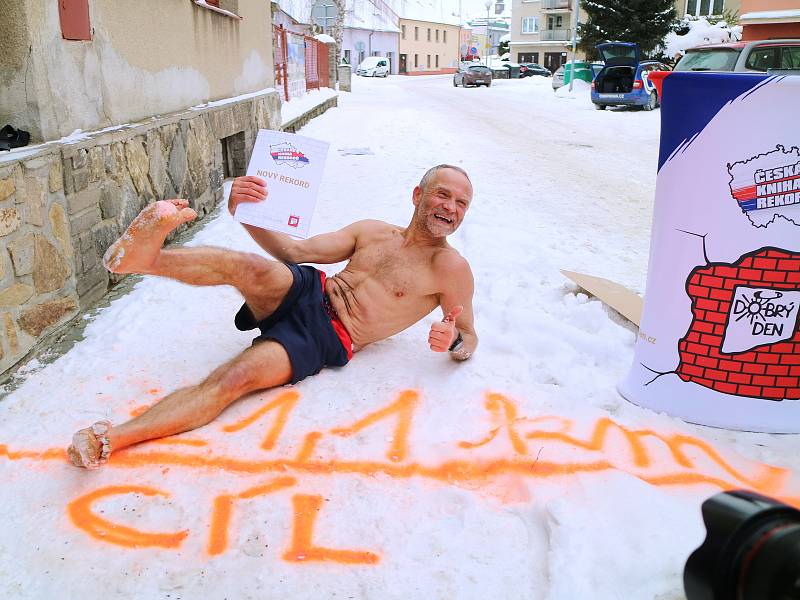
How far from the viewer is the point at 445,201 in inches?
108

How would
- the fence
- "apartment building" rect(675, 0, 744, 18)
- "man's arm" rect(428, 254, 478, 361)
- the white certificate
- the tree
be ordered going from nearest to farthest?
the white certificate → "man's arm" rect(428, 254, 478, 361) → the fence → the tree → "apartment building" rect(675, 0, 744, 18)

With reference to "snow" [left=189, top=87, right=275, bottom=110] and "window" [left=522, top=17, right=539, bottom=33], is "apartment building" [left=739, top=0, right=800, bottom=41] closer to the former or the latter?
"snow" [left=189, top=87, right=275, bottom=110]

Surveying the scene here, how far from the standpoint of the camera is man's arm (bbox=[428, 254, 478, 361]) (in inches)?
111

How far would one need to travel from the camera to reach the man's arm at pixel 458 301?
2809 mm

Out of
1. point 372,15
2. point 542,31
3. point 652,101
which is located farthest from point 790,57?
point 372,15

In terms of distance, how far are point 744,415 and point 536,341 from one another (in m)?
0.96

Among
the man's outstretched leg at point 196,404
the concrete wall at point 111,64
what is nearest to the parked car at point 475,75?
the concrete wall at point 111,64

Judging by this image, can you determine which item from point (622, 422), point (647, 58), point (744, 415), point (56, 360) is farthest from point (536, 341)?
point (647, 58)

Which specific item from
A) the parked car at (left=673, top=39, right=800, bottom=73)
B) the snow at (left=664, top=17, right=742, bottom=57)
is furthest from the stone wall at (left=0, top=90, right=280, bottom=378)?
the snow at (left=664, top=17, right=742, bottom=57)

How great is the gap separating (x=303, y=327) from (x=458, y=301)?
654 mm

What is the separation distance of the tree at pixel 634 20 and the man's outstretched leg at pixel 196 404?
2563 cm

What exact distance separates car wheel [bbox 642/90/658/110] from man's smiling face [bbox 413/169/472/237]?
14700mm

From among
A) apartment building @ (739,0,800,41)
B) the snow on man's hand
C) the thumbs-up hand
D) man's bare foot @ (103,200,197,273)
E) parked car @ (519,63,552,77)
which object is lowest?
the thumbs-up hand

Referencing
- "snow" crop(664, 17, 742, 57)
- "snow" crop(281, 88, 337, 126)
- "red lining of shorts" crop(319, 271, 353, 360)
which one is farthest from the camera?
"snow" crop(664, 17, 742, 57)
